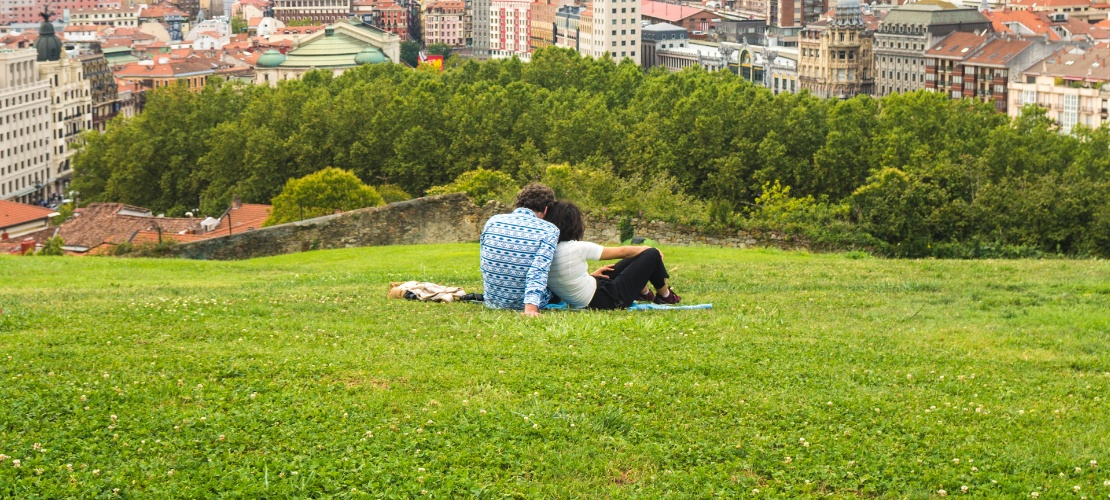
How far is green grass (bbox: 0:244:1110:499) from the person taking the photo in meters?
6.95

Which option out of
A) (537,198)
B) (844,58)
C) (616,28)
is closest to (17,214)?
(537,198)

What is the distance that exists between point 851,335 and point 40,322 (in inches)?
238

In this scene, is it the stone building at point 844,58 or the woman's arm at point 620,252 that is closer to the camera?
the woman's arm at point 620,252

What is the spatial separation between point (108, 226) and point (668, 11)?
148m

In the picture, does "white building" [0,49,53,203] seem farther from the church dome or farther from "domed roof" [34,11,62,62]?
the church dome

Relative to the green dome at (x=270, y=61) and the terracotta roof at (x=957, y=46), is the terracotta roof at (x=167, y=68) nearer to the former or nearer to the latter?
the green dome at (x=270, y=61)

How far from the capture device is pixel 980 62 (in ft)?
355

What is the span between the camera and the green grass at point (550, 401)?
6.95 m

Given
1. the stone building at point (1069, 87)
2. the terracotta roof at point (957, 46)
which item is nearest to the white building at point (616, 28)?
the terracotta roof at point (957, 46)

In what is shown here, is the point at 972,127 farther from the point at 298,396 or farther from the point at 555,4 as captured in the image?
the point at 555,4

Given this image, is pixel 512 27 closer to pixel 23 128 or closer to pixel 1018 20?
pixel 1018 20

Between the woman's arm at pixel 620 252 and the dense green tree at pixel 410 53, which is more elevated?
the dense green tree at pixel 410 53

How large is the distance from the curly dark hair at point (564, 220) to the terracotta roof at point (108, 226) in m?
25.4

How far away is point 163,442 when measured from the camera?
7.24 m
